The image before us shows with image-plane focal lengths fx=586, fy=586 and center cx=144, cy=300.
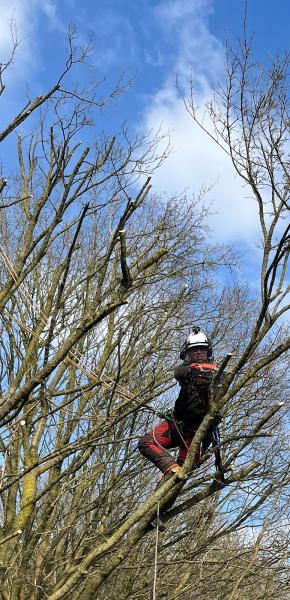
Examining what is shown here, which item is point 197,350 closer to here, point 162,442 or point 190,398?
point 190,398

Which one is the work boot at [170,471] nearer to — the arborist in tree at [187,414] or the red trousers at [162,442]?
the arborist in tree at [187,414]

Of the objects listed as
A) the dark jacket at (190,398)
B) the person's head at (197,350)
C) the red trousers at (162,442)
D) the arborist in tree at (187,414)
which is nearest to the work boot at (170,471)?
the arborist in tree at (187,414)

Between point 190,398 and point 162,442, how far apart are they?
0.42 meters

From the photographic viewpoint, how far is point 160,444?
3.96 metres

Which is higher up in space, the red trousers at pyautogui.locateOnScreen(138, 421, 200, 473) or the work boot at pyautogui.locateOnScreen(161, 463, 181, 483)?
the red trousers at pyautogui.locateOnScreen(138, 421, 200, 473)

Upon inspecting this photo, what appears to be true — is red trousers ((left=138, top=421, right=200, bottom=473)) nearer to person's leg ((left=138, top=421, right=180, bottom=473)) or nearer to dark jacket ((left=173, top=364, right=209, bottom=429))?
person's leg ((left=138, top=421, right=180, bottom=473))

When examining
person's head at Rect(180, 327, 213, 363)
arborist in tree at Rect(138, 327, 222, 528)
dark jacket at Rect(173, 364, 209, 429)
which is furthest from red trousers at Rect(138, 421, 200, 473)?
person's head at Rect(180, 327, 213, 363)

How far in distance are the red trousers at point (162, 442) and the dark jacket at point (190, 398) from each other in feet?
0.36

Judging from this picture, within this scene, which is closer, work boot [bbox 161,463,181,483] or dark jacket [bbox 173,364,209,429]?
work boot [bbox 161,463,181,483]

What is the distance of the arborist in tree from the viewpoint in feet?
12.1

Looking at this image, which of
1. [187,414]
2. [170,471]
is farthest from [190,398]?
[170,471]

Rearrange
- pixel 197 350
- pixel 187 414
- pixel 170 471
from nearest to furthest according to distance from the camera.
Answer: pixel 170 471 < pixel 187 414 < pixel 197 350

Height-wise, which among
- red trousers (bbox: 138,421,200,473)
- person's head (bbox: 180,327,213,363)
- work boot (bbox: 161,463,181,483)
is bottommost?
work boot (bbox: 161,463,181,483)

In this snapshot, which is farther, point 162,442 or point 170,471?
point 162,442
